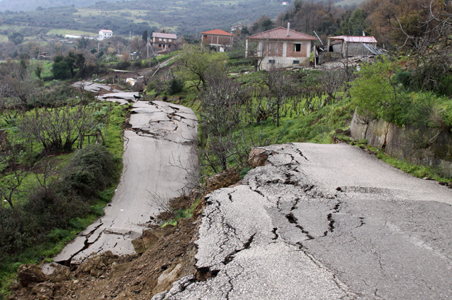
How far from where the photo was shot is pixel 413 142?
330 inches

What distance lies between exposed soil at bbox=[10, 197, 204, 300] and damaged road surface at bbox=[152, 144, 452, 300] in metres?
0.44

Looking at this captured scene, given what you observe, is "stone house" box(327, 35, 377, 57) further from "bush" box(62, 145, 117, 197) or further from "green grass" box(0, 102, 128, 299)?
"green grass" box(0, 102, 128, 299)

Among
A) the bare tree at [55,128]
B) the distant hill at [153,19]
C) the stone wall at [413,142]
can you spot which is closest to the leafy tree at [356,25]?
the bare tree at [55,128]

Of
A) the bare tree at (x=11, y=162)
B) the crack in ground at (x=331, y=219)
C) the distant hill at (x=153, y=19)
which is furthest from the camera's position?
the distant hill at (x=153, y=19)

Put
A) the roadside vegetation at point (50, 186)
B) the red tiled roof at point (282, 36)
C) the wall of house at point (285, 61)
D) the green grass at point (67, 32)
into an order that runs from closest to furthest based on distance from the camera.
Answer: the roadside vegetation at point (50, 186)
the wall of house at point (285, 61)
the red tiled roof at point (282, 36)
the green grass at point (67, 32)

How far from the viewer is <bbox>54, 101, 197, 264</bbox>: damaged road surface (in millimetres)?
10562

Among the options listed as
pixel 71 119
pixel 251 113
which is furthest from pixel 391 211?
pixel 71 119

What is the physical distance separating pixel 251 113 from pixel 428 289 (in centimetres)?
1564

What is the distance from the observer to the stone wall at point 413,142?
7.71m

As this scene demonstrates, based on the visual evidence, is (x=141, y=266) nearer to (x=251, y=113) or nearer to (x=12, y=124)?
(x=251, y=113)

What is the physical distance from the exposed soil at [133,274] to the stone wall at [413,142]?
5.64 metres

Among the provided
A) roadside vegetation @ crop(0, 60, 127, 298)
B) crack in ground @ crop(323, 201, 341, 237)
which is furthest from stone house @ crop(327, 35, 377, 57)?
crack in ground @ crop(323, 201, 341, 237)

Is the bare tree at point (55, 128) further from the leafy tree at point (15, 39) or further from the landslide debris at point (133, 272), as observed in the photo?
the leafy tree at point (15, 39)

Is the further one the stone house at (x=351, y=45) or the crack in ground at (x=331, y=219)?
the stone house at (x=351, y=45)
